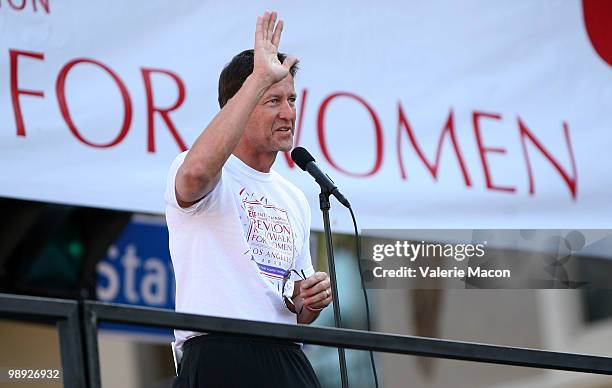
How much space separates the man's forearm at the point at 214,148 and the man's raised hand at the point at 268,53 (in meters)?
0.05

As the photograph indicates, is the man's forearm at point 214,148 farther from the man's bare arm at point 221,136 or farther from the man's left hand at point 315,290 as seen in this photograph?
the man's left hand at point 315,290

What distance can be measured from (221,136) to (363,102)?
153cm

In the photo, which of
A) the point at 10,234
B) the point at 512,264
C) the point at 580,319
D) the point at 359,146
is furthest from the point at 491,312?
the point at 580,319

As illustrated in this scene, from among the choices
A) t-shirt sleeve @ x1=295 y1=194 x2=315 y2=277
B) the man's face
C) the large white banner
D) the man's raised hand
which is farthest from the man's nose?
the large white banner

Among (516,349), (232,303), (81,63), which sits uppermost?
(81,63)

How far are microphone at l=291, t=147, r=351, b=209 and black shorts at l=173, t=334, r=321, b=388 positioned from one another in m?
0.41

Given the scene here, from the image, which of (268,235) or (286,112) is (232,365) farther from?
(286,112)

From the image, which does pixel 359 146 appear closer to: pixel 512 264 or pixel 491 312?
pixel 512 264

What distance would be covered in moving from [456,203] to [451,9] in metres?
0.69

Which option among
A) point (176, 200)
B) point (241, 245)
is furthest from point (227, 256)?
point (176, 200)

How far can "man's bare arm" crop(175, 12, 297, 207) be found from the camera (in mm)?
2971

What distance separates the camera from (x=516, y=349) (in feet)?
8.73

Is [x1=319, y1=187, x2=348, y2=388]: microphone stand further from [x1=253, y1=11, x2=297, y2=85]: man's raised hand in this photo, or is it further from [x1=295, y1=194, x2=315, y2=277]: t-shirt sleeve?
[x1=253, y1=11, x2=297, y2=85]: man's raised hand

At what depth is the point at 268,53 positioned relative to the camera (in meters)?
3.13
